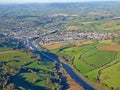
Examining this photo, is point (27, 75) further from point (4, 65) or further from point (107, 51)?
point (107, 51)

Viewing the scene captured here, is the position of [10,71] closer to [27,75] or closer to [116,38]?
[27,75]

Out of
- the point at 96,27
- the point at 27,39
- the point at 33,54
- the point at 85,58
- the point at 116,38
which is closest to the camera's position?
the point at 85,58

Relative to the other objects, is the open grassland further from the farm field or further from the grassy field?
the grassy field

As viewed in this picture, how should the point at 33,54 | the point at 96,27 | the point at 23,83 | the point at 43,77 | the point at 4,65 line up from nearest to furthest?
the point at 23,83
the point at 43,77
the point at 4,65
the point at 33,54
the point at 96,27

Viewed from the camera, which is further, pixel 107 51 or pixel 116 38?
pixel 116 38

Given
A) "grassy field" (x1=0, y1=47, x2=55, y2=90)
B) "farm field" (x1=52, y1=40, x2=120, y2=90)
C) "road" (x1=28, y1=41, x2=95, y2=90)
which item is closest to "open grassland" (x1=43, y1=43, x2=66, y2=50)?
"farm field" (x1=52, y1=40, x2=120, y2=90)

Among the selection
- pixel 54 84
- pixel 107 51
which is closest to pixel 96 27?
pixel 107 51

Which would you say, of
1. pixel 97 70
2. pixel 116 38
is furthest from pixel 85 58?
pixel 116 38

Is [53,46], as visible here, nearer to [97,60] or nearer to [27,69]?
[97,60]

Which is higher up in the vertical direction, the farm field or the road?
the farm field
